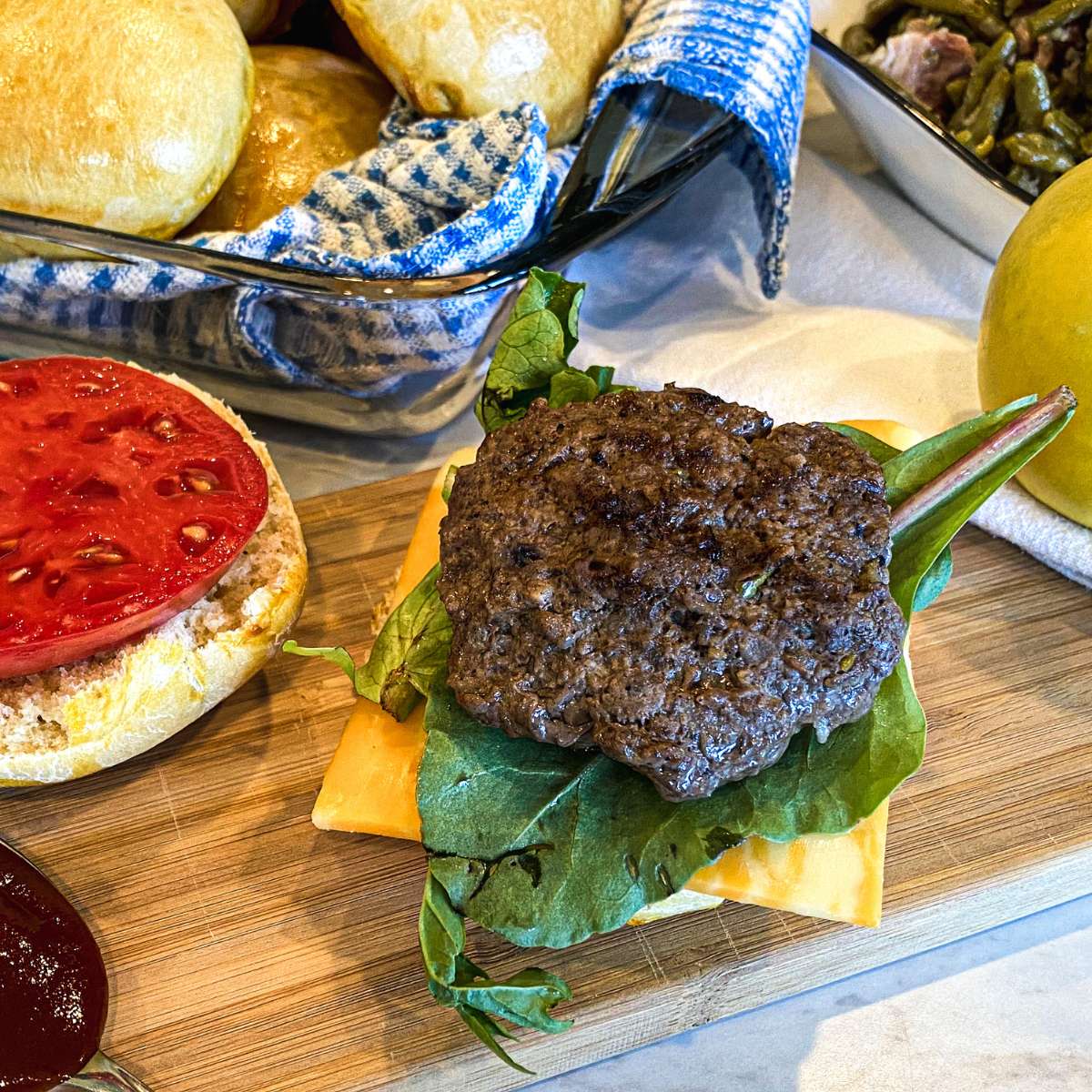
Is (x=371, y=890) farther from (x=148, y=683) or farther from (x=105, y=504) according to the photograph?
(x=105, y=504)

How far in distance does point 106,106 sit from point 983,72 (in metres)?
1.59

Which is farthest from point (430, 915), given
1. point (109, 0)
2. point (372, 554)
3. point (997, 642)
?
point (109, 0)

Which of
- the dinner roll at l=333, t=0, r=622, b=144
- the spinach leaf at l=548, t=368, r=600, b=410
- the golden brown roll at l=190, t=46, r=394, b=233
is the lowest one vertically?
the golden brown roll at l=190, t=46, r=394, b=233

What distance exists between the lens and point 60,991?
1340 mm

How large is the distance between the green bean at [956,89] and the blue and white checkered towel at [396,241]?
439 mm

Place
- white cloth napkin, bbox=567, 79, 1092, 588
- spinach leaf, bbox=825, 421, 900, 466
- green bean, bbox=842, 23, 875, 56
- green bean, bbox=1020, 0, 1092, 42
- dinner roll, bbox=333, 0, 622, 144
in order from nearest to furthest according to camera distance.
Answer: spinach leaf, bbox=825, 421, 900, 466, dinner roll, bbox=333, 0, 622, 144, white cloth napkin, bbox=567, 79, 1092, 588, green bean, bbox=1020, 0, 1092, 42, green bean, bbox=842, 23, 875, 56

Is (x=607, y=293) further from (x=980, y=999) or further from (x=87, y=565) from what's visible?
(x=980, y=999)

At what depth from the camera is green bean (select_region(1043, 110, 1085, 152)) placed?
82.8 inches

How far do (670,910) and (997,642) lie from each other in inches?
27.4

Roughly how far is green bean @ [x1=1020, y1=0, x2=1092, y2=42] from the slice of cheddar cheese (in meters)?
1.60

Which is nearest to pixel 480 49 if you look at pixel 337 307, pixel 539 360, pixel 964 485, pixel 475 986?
pixel 337 307

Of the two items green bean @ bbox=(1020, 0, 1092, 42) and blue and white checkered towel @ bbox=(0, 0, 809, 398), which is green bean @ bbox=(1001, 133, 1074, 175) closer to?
green bean @ bbox=(1020, 0, 1092, 42)

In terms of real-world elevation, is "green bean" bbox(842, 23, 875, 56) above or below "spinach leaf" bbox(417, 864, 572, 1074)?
above

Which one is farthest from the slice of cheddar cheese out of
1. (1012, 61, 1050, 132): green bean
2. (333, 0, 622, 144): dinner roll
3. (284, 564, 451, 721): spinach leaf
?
(1012, 61, 1050, 132): green bean
